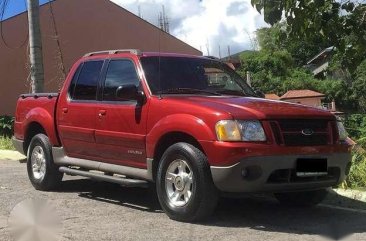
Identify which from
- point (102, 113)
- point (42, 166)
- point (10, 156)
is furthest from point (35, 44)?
point (102, 113)

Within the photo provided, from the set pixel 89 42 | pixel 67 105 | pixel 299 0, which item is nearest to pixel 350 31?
pixel 299 0

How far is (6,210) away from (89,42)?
71.0 ft

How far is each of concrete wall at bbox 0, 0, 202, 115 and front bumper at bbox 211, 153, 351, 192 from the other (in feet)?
57.9

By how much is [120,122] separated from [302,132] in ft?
7.19

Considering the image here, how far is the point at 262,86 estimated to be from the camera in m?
52.7

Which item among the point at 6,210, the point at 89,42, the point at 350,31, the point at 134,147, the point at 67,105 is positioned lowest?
the point at 6,210

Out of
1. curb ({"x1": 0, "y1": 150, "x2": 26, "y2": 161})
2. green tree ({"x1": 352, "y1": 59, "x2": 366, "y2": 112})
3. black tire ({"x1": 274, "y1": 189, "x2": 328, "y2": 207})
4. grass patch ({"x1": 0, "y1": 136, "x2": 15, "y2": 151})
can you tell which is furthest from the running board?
green tree ({"x1": 352, "y1": 59, "x2": 366, "y2": 112})

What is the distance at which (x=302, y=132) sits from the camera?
20.6ft

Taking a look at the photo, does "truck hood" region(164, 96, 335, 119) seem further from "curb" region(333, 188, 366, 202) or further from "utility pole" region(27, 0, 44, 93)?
"utility pole" region(27, 0, 44, 93)

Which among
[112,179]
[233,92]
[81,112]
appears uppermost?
[233,92]

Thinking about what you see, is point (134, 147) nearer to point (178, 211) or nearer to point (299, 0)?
point (178, 211)

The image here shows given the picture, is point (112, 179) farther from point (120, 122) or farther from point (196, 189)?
point (196, 189)

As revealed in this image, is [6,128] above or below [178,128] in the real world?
below

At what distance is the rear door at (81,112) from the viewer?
772cm
